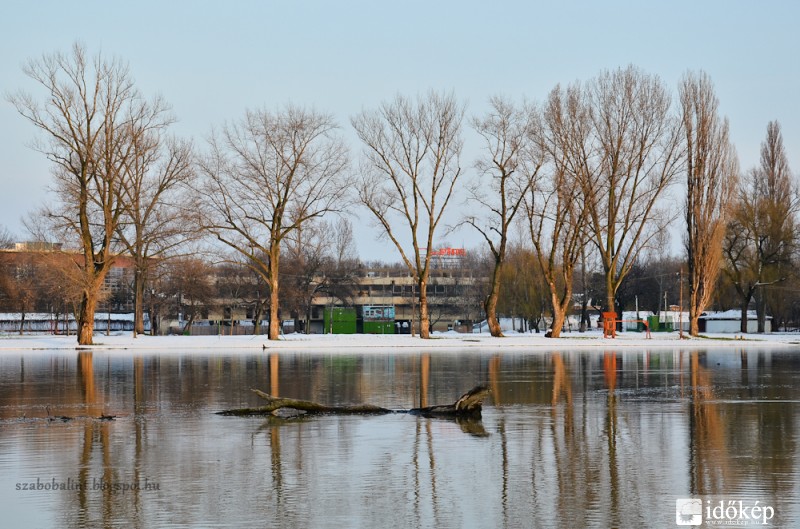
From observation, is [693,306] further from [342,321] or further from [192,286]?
[192,286]

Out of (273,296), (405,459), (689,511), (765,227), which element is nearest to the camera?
(689,511)

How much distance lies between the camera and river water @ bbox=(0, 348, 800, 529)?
9.64 m

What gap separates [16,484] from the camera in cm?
1131

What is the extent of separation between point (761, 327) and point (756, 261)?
699 cm

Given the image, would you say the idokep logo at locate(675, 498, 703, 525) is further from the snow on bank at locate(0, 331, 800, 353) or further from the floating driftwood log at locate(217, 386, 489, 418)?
the snow on bank at locate(0, 331, 800, 353)

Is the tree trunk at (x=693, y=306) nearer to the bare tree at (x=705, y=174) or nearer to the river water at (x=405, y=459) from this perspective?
the bare tree at (x=705, y=174)

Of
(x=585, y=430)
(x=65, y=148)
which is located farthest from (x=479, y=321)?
(x=585, y=430)

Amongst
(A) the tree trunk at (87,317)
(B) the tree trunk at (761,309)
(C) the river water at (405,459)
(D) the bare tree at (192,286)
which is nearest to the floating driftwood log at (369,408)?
(C) the river water at (405,459)

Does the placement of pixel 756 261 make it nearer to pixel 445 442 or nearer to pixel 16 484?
pixel 445 442

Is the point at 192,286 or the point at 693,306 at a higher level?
the point at 192,286

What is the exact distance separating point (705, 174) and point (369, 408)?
1980 inches

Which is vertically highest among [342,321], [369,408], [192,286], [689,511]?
[192,286]

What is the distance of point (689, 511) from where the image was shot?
952 centimetres

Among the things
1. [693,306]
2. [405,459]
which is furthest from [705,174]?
[405,459]
